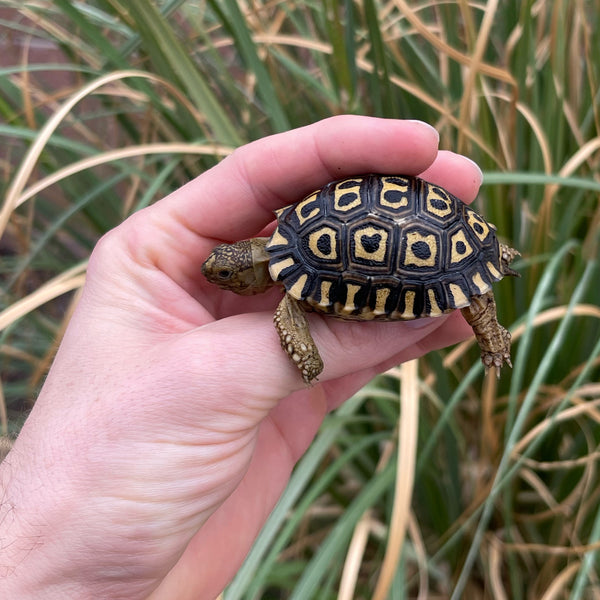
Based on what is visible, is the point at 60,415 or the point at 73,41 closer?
the point at 60,415

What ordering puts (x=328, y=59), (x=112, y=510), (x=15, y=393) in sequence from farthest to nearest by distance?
1. (x=15, y=393)
2. (x=328, y=59)
3. (x=112, y=510)

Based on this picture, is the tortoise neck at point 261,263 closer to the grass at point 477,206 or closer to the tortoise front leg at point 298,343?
the tortoise front leg at point 298,343

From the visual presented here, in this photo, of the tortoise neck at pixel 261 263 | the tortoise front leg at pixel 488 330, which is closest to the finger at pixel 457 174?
the tortoise front leg at pixel 488 330

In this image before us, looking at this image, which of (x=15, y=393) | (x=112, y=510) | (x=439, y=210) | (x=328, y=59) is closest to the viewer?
(x=112, y=510)

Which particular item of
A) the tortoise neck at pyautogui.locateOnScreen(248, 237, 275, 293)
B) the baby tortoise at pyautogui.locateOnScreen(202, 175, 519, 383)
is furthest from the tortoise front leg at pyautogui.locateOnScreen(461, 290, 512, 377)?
the tortoise neck at pyautogui.locateOnScreen(248, 237, 275, 293)

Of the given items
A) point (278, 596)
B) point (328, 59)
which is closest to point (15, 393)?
point (278, 596)

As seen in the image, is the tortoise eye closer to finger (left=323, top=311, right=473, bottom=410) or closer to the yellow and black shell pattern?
the yellow and black shell pattern

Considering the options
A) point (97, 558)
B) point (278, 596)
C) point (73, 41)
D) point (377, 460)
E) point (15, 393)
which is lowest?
point (278, 596)

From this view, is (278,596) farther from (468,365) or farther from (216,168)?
(216,168)
